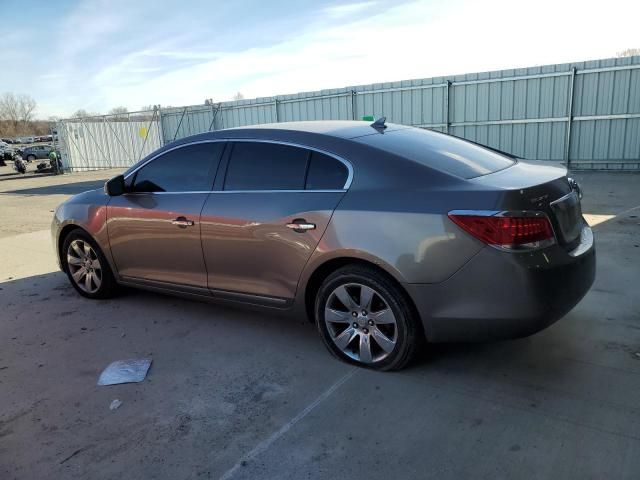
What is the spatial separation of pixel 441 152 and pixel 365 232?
33.8 inches

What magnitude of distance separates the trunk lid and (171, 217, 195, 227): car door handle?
2172 mm

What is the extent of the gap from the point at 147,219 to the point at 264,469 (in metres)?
2.58

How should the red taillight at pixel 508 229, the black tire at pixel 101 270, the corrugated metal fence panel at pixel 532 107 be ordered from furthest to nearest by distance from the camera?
the corrugated metal fence panel at pixel 532 107, the black tire at pixel 101 270, the red taillight at pixel 508 229

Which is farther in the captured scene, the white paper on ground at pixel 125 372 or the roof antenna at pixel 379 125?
the roof antenna at pixel 379 125

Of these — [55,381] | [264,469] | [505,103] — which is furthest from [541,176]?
[505,103]

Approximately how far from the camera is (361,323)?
11.0 ft

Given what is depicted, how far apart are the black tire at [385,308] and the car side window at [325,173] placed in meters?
0.56

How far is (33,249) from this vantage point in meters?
7.88

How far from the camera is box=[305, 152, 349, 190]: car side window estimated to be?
3379mm

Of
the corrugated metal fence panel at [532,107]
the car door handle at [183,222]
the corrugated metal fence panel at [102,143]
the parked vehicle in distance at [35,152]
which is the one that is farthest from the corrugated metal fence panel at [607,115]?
the parked vehicle in distance at [35,152]

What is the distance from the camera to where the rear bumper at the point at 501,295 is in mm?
2781

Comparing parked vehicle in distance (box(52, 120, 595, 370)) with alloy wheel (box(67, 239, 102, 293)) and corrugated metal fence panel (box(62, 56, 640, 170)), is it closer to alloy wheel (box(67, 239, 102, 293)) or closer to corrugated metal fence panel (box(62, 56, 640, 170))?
alloy wheel (box(67, 239, 102, 293))

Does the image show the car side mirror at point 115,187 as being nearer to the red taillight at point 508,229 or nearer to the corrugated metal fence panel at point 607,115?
the red taillight at point 508,229

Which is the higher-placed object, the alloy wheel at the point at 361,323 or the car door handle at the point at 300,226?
the car door handle at the point at 300,226
